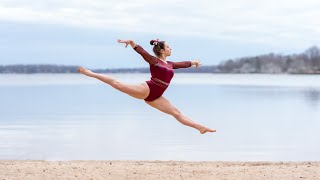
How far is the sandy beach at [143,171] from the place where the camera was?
12.0 m

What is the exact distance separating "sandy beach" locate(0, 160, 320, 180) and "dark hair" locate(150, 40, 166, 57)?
2.69 metres

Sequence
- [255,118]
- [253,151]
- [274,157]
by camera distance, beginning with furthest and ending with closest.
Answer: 1. [255,118]
2. [253,151]
3. [274,157]

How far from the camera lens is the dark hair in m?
10.4

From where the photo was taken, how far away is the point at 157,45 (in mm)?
10414

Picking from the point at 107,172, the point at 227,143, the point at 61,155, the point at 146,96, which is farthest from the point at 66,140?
the point at 146,96

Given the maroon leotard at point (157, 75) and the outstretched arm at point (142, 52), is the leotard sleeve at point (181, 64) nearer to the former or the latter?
the maroon leotard at point (157, 75)

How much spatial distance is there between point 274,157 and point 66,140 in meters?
7.61

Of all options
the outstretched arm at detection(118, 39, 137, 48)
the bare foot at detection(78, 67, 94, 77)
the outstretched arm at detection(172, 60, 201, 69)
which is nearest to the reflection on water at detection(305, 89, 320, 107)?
the outstretched arm at detection(172, 60, 201, 69)

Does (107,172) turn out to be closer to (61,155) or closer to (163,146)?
(61,155)

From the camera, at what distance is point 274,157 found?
17.8 m

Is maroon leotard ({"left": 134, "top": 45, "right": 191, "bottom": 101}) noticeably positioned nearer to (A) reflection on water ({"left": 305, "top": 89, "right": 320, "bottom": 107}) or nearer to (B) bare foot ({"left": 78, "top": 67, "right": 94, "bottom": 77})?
(B) bare foot ({"left": 78, "top": 67, "right": 94, "bottom": 77})

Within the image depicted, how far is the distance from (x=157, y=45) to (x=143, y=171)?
10.7 feet

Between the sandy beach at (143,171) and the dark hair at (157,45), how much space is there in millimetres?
2689

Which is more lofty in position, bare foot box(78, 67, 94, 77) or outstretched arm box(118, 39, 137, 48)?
outstretched arm box(118, 39, 137, 48)
